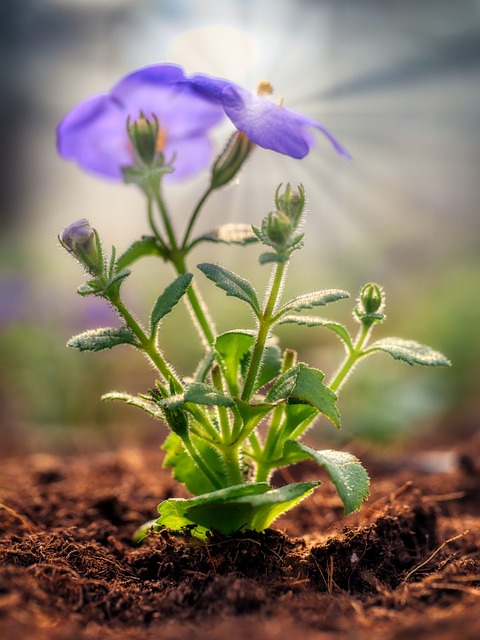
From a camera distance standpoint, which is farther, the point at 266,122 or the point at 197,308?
the point at 197,308

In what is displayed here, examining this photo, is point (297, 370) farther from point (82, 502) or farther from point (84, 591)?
point (82, 502)

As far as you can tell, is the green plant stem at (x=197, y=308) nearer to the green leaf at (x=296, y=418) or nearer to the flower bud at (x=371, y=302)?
the green leaf at (x=296, y=418)

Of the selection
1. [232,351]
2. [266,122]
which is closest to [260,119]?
[266,122]

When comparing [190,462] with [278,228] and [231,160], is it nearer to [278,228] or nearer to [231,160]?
[278,228]

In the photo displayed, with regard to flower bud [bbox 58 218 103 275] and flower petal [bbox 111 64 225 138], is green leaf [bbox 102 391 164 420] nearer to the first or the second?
flower bud [bbox 58 218 103 275]

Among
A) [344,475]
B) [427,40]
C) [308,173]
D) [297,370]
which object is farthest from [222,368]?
[427,40]

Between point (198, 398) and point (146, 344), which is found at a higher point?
point (146, 344)

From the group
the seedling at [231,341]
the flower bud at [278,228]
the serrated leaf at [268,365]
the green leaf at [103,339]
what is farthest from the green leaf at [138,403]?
the flower bud at [278,228]
